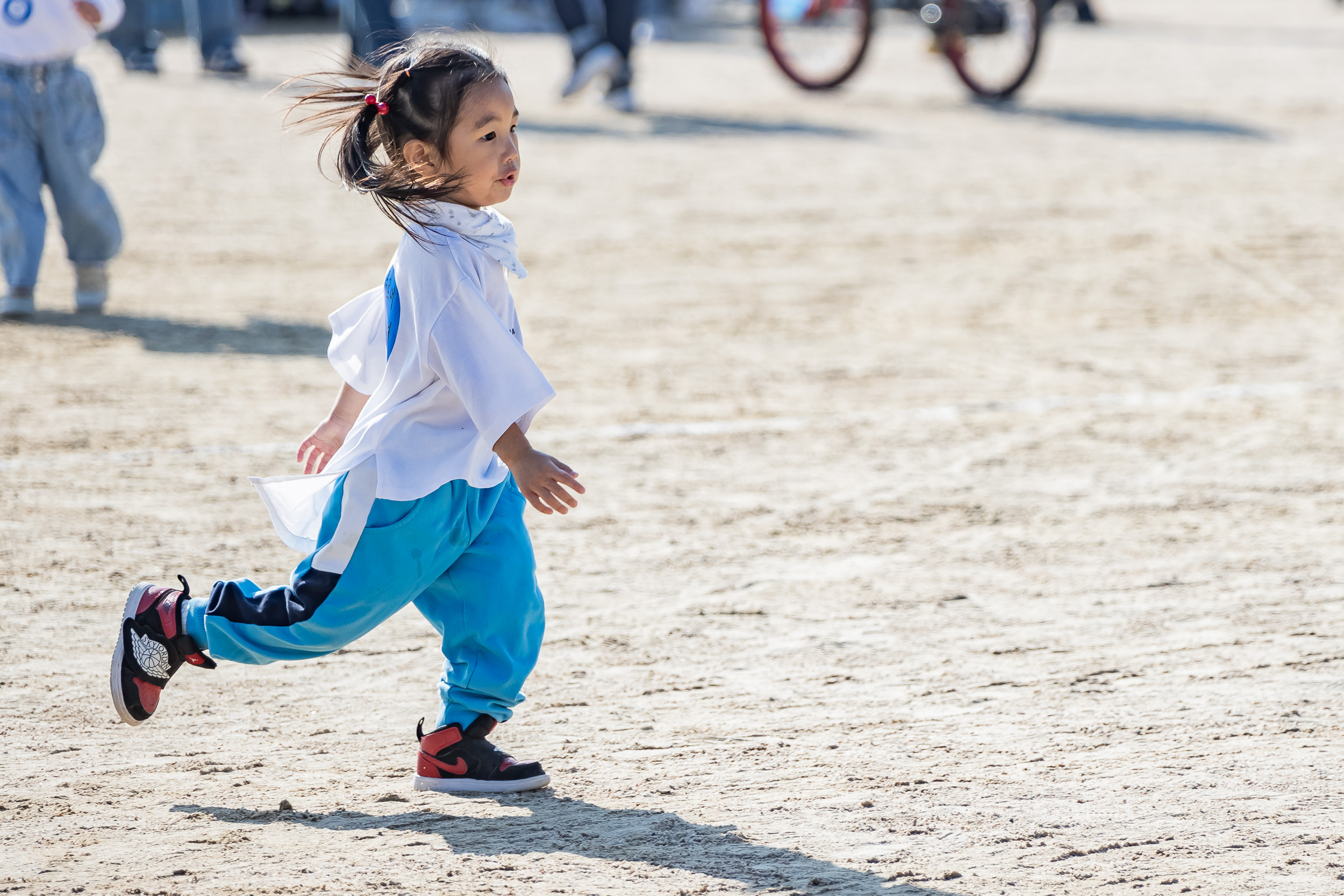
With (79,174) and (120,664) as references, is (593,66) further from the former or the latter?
(120,664)

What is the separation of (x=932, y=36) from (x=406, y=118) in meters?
8.55

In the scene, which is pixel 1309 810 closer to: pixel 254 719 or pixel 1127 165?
pixel 254 719

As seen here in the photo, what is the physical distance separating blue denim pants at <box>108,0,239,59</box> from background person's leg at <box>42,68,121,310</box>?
5.76 m

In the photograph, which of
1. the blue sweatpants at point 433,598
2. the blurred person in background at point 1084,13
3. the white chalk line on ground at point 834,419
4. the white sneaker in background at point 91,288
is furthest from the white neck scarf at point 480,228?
the blurred person in background at point 1084,13

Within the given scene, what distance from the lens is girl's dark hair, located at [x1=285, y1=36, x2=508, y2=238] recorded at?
98.0 inches

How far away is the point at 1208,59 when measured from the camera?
41.3ft

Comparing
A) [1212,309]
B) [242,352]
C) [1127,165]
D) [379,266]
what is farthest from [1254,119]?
[242,352]

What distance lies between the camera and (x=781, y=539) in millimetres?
3918

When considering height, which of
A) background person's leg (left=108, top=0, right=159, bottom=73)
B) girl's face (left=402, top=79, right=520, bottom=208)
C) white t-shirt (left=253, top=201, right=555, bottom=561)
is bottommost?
white t-shirt (left=253, top=201, right=555, bottom=561)

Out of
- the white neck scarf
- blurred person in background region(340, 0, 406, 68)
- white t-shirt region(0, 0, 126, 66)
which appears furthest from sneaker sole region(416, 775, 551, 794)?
blurred person in background region(340, 0, 406, 68)

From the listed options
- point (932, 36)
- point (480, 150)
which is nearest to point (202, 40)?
point (932, 36)

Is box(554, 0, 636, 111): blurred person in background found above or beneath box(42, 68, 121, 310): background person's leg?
above

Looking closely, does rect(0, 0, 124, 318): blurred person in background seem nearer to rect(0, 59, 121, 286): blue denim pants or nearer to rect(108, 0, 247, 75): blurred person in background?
rect(0, 59, 121, 286): blue denim pants

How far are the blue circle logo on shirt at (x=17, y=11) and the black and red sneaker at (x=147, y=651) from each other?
11.2 feet
